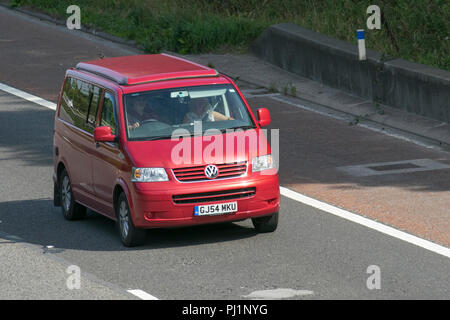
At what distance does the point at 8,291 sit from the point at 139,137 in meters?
2.79

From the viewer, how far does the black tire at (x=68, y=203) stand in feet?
48.4

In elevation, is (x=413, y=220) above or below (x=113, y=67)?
below

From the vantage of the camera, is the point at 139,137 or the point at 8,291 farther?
the point at 139,137

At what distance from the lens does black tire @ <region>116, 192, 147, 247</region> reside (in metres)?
12.9

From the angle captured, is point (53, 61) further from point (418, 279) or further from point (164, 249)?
point (418, 279)

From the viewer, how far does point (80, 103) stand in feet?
48.3

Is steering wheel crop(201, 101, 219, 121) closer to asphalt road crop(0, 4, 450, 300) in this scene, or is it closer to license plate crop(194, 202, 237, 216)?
license plate crop(194, 202, 237, 216)

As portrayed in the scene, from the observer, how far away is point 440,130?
757 inches

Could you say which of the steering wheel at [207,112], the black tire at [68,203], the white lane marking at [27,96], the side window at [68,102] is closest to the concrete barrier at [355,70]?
the white lane marking at [27,96]

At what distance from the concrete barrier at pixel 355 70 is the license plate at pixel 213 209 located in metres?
7.83

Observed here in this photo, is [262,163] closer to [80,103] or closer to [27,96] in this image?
[80,103]

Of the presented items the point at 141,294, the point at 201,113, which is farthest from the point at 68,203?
the point at 141,294

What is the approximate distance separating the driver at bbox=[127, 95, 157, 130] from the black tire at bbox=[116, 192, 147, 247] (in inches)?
34.0

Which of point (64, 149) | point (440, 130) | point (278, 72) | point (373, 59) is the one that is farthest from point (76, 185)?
point (278, 72)
